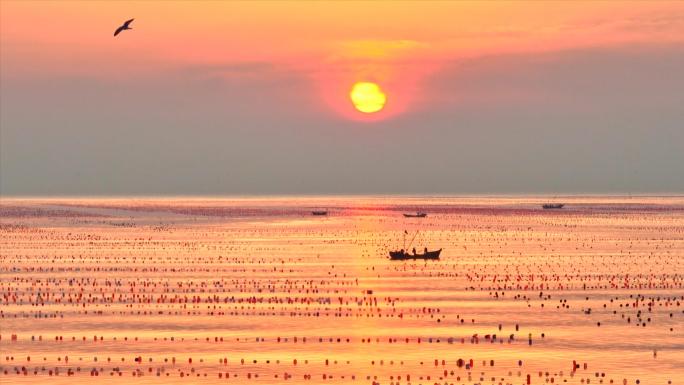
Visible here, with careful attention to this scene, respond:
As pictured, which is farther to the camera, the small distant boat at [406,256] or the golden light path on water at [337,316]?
the small distant boat at [406,256]

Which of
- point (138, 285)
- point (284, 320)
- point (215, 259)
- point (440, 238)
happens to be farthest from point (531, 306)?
point (440, 238)

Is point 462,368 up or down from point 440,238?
down

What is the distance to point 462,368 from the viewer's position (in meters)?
53.8

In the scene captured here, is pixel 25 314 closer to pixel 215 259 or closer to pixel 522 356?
pixel 522 356

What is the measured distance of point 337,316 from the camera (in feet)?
240

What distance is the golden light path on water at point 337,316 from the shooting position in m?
53.6

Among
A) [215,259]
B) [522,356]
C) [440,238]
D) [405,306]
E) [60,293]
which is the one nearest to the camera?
[522,356]

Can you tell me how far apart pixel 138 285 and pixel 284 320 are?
23.8 m

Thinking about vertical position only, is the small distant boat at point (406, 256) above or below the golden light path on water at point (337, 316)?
above

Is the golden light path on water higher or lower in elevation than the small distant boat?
lower

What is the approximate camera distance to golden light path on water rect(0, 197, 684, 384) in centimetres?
5356

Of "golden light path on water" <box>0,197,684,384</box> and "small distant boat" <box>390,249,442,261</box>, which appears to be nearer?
"golden light path on water" <box>0,197,684,384</box>

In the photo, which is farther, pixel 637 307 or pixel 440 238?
pixel 440 238

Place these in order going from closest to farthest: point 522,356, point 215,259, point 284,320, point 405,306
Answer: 1. point 522,356
2. point 284,320
3. point 405,306
4. point 215,259
